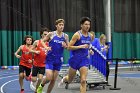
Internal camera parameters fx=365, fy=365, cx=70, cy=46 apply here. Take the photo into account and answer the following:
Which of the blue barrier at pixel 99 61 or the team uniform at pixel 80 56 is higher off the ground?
the team uniform at pixel 80 56

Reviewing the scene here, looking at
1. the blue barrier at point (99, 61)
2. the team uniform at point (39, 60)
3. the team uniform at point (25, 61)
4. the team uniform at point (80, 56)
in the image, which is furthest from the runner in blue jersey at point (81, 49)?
the blue barrier at point (99, 61)

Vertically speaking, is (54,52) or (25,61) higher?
(54,52)

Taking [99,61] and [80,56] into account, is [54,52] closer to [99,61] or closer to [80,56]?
[80,56]

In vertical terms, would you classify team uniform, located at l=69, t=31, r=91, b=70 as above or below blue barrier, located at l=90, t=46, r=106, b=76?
above

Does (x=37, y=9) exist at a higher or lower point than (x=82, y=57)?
higher

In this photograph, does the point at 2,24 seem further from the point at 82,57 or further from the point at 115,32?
the point at 82,57

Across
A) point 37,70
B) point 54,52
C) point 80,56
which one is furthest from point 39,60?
point 80,56

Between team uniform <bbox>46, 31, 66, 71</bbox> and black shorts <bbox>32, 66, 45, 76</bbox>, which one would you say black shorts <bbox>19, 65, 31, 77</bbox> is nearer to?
black shorts <bbox>32, 66, 45, 76</bbox>

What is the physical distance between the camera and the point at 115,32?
80.7 ft

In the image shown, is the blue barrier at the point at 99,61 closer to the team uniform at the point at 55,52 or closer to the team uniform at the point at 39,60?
the team uniform at the point at 39,60

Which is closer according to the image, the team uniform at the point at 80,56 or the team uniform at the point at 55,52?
the team uniform at the point at 80,56

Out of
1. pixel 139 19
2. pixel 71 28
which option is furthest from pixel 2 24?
pixel 139 19

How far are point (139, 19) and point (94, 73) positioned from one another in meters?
14.2

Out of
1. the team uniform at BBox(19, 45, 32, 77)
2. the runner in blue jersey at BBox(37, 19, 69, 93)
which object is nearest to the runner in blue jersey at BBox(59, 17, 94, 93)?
the runner in blue jersey at BBox(37, 19, 69, 93)
